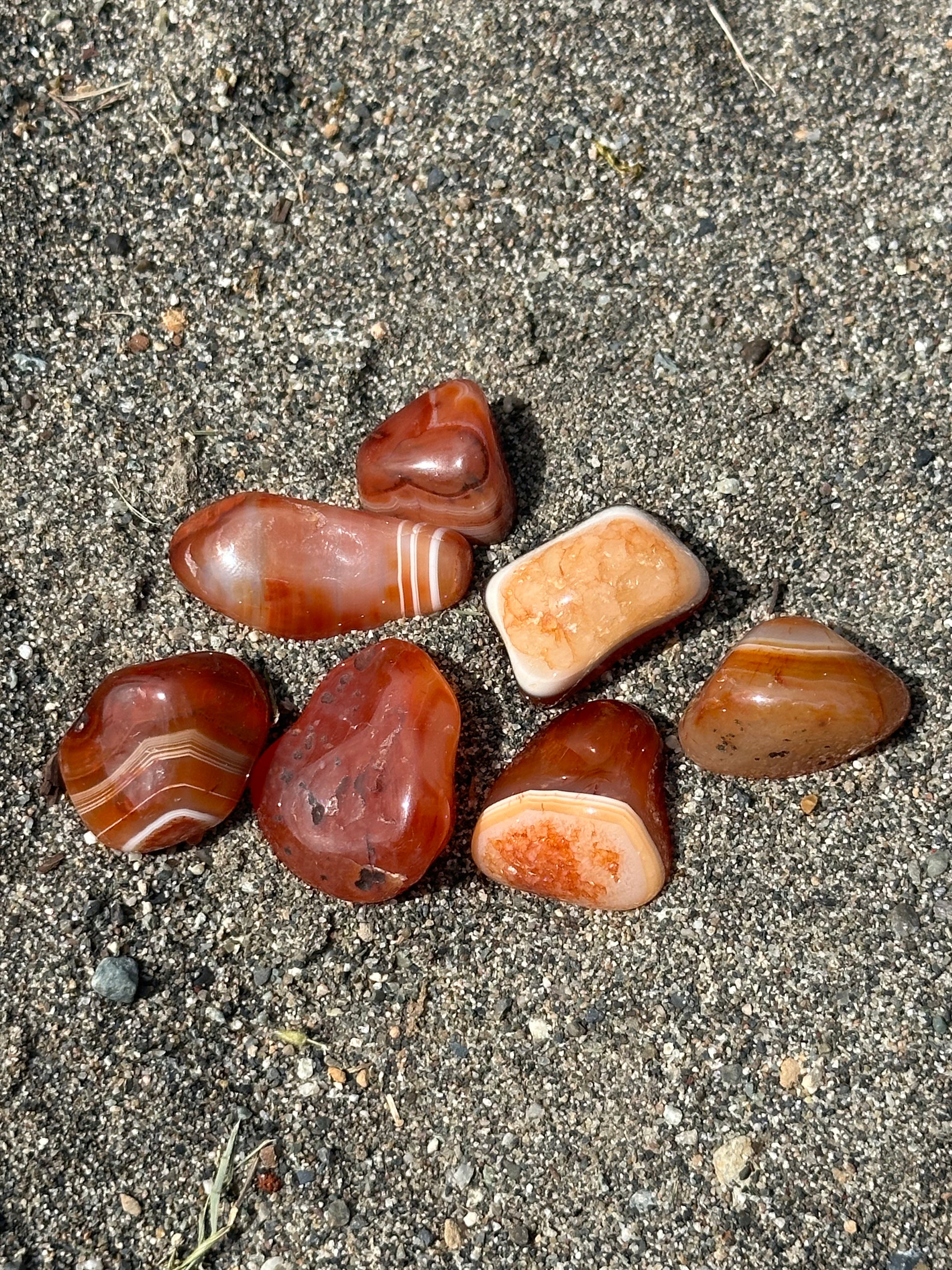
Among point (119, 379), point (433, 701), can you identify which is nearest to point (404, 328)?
point (119, 379)

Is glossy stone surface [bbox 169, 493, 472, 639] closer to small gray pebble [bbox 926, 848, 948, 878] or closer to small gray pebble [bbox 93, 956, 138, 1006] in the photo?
small gray pebble [bbox 93, 956, 138, 1006]

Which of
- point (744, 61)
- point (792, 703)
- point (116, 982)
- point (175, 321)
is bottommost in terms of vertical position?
point (116, 982)

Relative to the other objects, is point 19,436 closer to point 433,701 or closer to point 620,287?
point 433,701

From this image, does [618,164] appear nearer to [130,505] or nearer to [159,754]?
[130,505]

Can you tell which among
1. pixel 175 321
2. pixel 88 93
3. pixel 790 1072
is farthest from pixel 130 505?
pixel 790 1072

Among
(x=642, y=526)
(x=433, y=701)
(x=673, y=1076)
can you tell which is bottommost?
(x=673, y=1076)

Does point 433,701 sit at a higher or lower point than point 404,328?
lower
